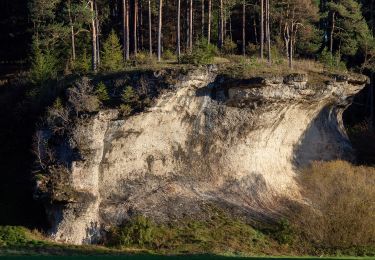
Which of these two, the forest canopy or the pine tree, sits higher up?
the forest canopy

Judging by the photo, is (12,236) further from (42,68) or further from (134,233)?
(42,68)

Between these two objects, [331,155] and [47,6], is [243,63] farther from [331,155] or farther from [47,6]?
[47,6]

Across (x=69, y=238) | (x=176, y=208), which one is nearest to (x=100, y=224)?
(x=69, y=238)

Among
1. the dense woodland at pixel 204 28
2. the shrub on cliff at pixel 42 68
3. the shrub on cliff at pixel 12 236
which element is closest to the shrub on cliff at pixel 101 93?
the shrub on cliff at pixel 42 68

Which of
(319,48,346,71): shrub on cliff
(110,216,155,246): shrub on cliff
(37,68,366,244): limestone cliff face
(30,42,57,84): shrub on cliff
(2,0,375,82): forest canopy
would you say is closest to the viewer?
(110,216,155,246): shrub on cliff

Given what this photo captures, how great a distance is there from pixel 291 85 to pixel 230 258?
12.6m

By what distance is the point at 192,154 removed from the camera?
3272cm

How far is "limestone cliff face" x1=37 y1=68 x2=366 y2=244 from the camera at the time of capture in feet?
95.7

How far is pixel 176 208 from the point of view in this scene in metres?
30.3

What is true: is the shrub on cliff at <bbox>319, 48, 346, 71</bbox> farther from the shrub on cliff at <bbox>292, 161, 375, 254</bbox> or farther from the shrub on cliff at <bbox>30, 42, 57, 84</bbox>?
the shrub on cliff at <bbox>30, 42, 57, 84</bbox>

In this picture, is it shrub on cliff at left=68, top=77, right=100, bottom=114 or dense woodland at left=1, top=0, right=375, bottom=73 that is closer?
shrub on cliff at left=68, top=77, right=100, bottom=114

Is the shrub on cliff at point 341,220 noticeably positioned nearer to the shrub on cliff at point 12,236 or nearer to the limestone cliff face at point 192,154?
the limestone cliff face at point 192,154

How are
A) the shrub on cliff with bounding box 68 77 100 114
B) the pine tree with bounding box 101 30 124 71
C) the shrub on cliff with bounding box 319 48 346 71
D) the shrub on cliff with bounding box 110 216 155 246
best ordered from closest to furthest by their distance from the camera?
the shrub on cliff with bounding box 110 216 155 246 < the shrub on cliff with bounding box 68 77 100 114 < the pine tree with bounding box 101 30 124 71 < the shrub on cliff with bounding box 319 48 346 71

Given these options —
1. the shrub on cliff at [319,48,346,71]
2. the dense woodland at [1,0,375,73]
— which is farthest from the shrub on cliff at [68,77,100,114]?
the shrub on cliff at [319,48,346,71]
